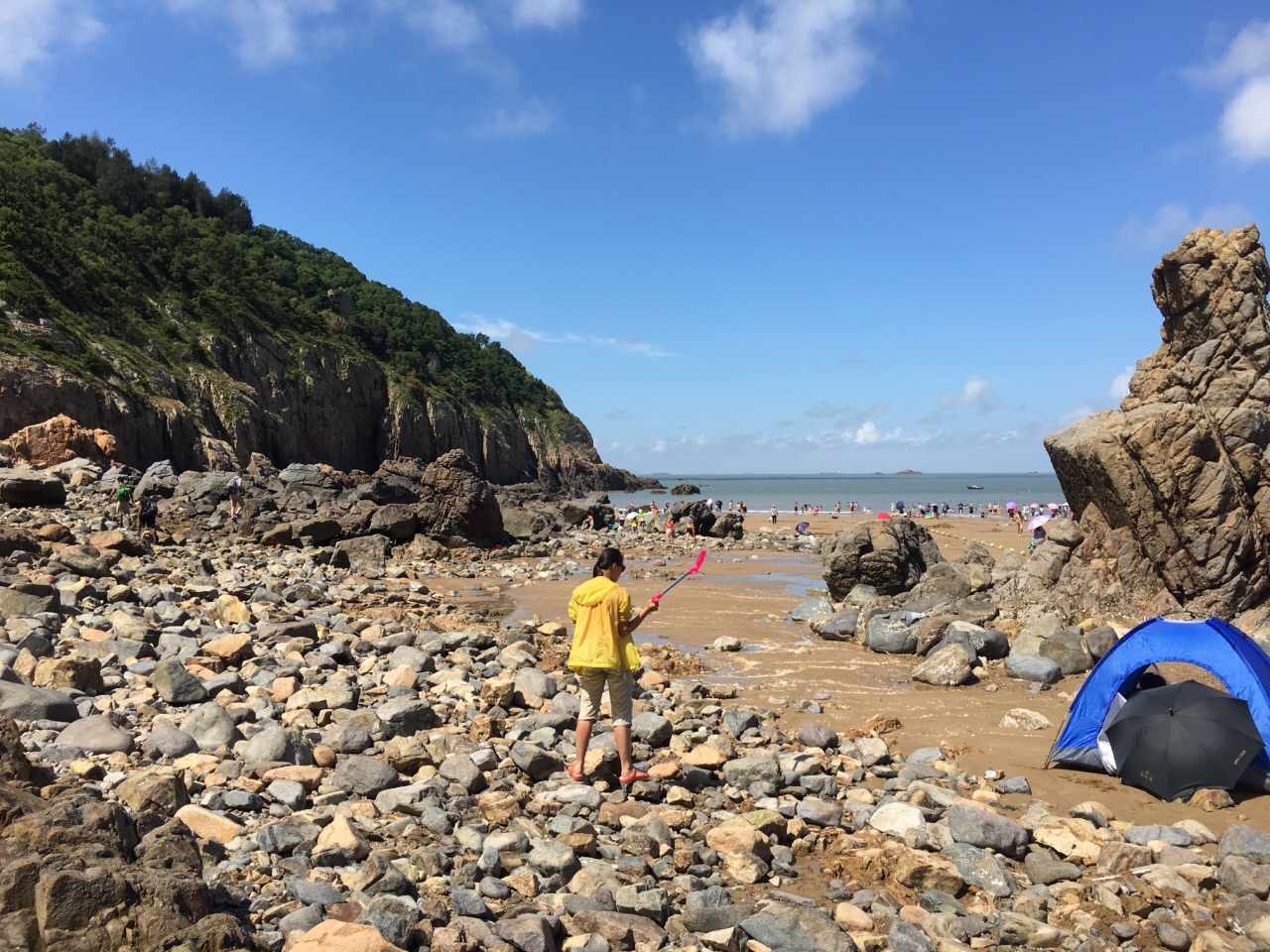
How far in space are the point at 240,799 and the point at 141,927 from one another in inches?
103

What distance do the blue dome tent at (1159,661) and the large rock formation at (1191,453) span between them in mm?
5424

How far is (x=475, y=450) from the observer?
9219 centimetres

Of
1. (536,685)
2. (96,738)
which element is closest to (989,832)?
(536,685)

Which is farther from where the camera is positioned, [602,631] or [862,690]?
[862,690]

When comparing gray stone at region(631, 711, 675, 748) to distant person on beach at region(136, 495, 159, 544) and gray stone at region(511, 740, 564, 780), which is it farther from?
distant person on beach at region(136, 495, 159, 544)

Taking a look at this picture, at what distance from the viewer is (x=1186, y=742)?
7406 millimetres

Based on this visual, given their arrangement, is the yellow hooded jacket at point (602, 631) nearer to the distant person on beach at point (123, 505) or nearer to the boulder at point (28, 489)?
the distant person on beach at point (123, 505)

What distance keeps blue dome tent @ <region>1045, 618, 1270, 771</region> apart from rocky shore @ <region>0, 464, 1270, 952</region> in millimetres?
1002

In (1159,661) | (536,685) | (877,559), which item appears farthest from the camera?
(877,559)

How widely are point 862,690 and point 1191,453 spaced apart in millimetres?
6489

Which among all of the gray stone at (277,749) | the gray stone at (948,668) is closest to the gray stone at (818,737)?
the gray stone at (948,668)

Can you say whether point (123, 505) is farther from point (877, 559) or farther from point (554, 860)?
point (554, 860)

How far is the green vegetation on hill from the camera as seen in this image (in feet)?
150

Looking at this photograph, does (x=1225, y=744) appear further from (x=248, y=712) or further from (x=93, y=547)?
(x=93, y=547)
